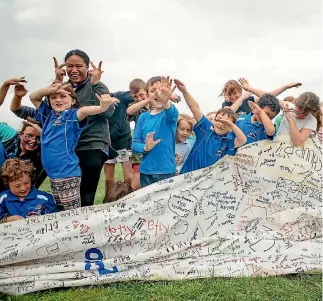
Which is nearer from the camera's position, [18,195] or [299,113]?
A: [18,195]

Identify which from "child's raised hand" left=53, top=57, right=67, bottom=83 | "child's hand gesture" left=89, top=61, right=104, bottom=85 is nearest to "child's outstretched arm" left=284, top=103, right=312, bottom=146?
"child's hand gesture" left=89, top=61, right=104, bottom=85

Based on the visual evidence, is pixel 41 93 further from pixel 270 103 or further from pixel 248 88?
pixel 248 88

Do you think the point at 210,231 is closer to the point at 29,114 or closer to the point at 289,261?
the point at 289,261

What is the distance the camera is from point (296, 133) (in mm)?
4141

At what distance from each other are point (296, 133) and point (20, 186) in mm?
2739

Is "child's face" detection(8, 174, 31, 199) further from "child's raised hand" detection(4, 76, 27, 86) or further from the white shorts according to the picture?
the white shorts

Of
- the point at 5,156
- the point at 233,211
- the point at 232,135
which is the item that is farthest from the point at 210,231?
the point at 5,156

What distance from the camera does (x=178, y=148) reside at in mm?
5273

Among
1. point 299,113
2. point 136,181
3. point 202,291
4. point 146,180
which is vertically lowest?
point 202,291

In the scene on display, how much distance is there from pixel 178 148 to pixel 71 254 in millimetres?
2187

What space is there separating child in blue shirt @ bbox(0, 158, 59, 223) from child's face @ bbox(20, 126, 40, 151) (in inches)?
13.0

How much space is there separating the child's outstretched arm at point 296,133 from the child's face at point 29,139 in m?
2.53

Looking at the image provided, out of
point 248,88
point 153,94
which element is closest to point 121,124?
point 153,94

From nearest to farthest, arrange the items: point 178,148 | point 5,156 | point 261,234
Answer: point 261,234
point 5,156
point 178,148
